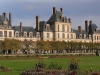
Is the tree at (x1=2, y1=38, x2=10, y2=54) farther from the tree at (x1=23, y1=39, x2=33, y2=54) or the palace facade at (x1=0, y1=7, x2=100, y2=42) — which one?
the palace facade at (x1=0, y1=7, x2=100, y2=42)

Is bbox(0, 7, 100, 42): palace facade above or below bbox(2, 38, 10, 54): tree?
above

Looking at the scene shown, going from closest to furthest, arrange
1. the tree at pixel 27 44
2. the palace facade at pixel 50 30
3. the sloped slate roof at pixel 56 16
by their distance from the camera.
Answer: the tree at pixel 27 44 < the palace facade at pixel 50 30 < the sloped slate roof at pixel 56 16

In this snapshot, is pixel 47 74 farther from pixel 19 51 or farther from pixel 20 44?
pixel 19 51

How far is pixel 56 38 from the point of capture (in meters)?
67.4

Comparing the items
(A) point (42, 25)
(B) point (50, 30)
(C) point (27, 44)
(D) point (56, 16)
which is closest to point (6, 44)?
(C) point (27, 44)

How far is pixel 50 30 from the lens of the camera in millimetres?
67250

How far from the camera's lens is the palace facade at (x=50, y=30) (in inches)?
2329

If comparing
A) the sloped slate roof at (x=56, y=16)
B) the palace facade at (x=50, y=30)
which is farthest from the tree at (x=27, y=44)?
the sloped slate roof at (x=56, y=16)

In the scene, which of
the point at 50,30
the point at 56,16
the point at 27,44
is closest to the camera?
the point at 27,44

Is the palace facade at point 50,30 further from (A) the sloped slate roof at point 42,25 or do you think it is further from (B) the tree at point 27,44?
(B) the tree at point 27,44

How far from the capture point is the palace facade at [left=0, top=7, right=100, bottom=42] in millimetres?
59156

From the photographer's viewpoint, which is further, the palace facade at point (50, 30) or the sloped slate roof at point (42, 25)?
the sloped slate roof at point (42, 25)

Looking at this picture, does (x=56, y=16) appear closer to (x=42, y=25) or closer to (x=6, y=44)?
(x=42, y=25)

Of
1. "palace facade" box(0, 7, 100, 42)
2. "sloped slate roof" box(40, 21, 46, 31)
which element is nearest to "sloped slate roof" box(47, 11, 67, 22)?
"palace facade" box(0, 7, 100, 42)
